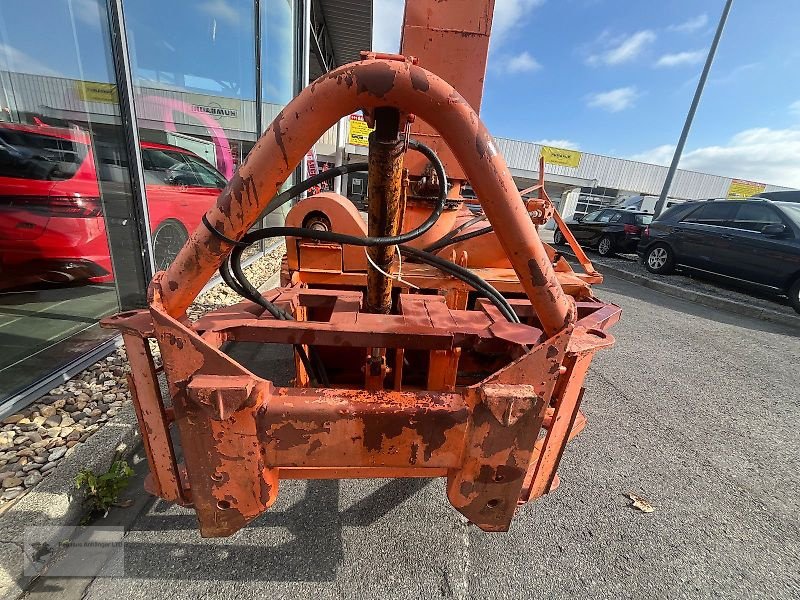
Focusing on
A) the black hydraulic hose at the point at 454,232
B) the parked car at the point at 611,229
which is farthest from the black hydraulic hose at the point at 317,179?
the parked car at the point at 611,229

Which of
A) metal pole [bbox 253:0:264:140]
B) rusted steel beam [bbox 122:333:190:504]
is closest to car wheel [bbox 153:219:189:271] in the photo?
metal pole [bbox 253:0:264:140]

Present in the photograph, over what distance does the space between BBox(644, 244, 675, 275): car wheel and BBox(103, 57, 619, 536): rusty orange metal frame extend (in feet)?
31.8

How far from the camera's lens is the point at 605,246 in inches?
496

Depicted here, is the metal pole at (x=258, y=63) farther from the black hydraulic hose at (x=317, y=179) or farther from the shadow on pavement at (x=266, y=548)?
the shadow on pavement at (x=266, y=548)

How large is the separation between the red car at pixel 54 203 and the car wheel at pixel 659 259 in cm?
1066

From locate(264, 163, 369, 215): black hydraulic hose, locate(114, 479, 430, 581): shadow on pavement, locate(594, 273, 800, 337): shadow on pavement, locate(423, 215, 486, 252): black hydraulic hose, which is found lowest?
locate(594, 273, 800, 337): shadow on pavement

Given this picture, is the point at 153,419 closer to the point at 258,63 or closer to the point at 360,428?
the point at 360,428

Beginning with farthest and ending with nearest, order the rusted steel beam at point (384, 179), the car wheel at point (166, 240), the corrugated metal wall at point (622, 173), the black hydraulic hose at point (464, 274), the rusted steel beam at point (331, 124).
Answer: the corrugated metal wall at point (622, 173), the car wheel at point (166, 240), the black hydraulic hose at point (464, 274), the rusted steel beam at point (384, 179), the rusted steel beam at point (331, 124)

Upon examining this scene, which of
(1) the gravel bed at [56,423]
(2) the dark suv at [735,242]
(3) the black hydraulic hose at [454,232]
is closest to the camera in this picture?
(1) the gravel bed at [56,423]

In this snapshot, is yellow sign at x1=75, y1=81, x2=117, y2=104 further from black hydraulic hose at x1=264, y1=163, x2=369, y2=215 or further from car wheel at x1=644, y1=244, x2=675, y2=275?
car wheel at x1=644, y1=244, x2=675, y2=275

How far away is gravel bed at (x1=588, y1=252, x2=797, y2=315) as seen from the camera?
→ 283 inches

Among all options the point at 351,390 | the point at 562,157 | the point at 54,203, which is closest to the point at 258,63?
the point at 54,203

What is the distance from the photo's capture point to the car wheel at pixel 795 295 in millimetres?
6586

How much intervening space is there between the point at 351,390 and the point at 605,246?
1362 cm
